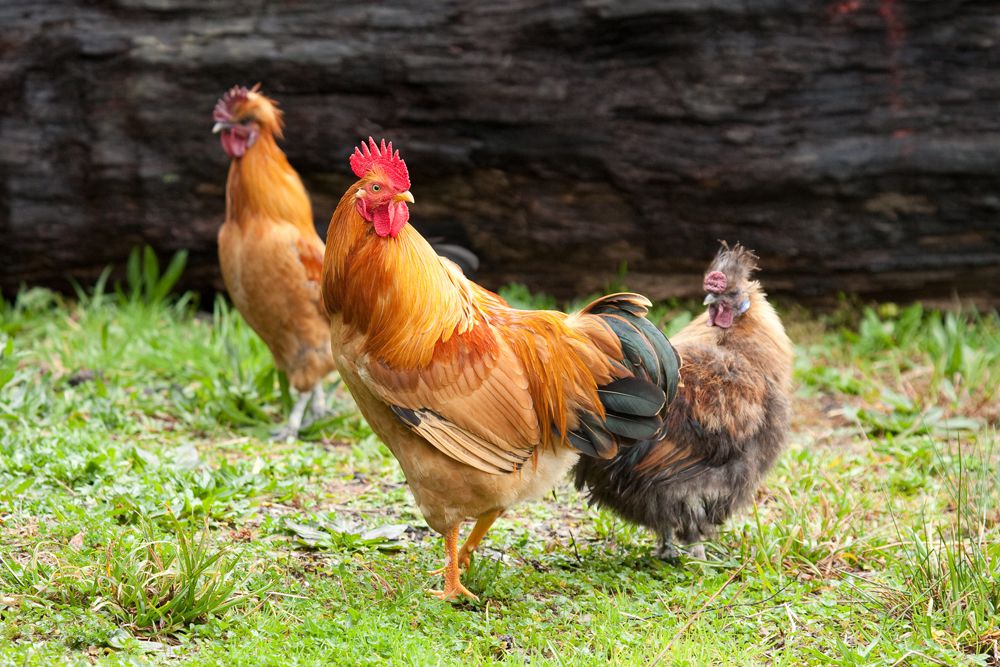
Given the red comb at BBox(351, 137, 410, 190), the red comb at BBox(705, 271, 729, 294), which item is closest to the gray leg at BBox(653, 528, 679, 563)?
the red comb at BBox(705, 271, 729, 294)

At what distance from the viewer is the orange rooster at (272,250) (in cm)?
596

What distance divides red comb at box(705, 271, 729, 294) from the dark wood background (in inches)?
127

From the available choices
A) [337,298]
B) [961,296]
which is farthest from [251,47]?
[961,296]

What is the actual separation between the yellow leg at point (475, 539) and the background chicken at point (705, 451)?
0.48 metres

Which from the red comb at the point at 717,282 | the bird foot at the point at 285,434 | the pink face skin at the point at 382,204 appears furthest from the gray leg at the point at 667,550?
the bird foot at the point at 285,434

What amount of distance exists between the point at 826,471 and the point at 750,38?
331 centimetres

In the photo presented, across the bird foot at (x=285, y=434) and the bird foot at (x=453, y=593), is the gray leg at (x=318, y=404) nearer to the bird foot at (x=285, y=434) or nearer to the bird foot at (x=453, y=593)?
the bird foot at (x=285, y=434)

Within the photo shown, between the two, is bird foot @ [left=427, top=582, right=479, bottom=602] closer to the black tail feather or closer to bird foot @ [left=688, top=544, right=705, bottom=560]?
the black tail feather

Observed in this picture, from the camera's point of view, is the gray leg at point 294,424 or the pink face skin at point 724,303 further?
the gray leg at point 294,424

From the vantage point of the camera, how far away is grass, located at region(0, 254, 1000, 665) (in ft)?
11.8

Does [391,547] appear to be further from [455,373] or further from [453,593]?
[455,373]

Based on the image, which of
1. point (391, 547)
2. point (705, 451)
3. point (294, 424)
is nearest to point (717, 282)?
point (705, 451)

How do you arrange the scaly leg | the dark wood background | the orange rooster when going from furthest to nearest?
the dark wood background, the scaly leg, the orange rooster

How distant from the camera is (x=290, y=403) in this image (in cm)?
641
